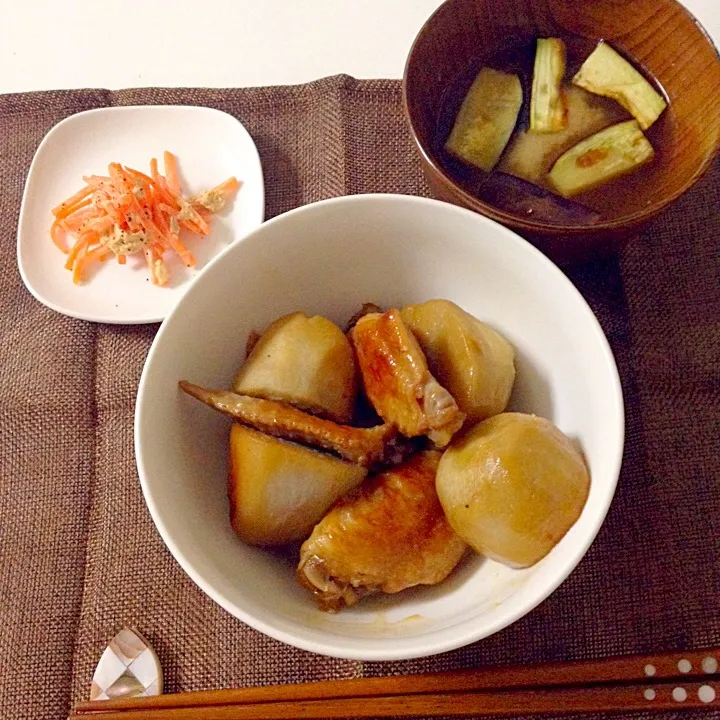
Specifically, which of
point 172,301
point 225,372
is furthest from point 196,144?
point 225,372

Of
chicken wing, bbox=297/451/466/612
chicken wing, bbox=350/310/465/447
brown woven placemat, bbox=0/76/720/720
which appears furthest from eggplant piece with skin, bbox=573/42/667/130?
chicken wing, bbox=297/451/466/612

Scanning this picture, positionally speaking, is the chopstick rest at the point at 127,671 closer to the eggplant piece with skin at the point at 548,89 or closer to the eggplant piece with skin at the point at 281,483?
the eggplant piece with skin at the point at 281,483

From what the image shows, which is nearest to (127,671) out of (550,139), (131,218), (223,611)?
(223,611)

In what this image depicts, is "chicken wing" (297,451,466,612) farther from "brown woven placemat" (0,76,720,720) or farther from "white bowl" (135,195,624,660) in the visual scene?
"brown woven placemat" (0,76,720,720)

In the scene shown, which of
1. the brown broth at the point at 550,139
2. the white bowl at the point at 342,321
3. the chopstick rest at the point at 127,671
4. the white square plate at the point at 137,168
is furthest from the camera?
the white square plate at the point at 137,168

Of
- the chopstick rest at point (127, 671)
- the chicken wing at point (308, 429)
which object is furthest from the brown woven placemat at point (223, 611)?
the chicken wing at point (308, 429)

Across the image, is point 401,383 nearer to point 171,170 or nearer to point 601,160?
point 601,160
